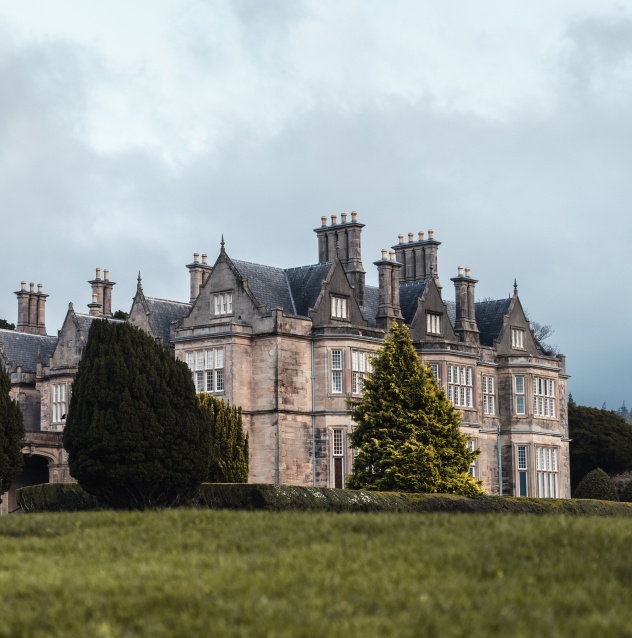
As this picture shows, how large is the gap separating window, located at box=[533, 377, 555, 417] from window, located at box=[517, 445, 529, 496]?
200cm

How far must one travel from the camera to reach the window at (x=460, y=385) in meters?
57.4

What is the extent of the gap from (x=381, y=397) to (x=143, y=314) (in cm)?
1626

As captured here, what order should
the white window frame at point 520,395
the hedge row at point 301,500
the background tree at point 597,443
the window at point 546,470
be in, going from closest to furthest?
the hedge row at point 301,500 → the window at point 546,470 → the white window frame at point 520,395 → the background tree at point 597,443

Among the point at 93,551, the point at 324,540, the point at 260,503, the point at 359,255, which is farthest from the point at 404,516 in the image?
the point at 359,255

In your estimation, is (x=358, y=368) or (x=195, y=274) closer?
(x=358, y=368)

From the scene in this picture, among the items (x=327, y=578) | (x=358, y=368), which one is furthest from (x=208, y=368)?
(x=327, y=578)

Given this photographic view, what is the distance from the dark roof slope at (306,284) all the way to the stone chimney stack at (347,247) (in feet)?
4.39

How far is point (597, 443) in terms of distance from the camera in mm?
76312

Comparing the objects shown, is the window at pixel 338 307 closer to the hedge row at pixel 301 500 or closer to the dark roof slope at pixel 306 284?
the dark roof slope at pixel 306 284

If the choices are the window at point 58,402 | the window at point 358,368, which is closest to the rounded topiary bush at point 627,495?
the window at point 358,368

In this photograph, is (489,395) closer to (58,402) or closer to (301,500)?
(58,402)

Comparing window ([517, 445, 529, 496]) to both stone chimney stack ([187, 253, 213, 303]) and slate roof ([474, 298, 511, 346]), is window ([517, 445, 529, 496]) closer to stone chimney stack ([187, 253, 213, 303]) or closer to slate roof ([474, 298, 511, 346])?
slate roof ([474, 298, 511, 346])

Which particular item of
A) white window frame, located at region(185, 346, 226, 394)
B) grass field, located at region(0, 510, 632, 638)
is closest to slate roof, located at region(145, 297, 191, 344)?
white window frame, located at region(185, 346, 226, 394)

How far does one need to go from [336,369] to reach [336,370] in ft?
0.18
